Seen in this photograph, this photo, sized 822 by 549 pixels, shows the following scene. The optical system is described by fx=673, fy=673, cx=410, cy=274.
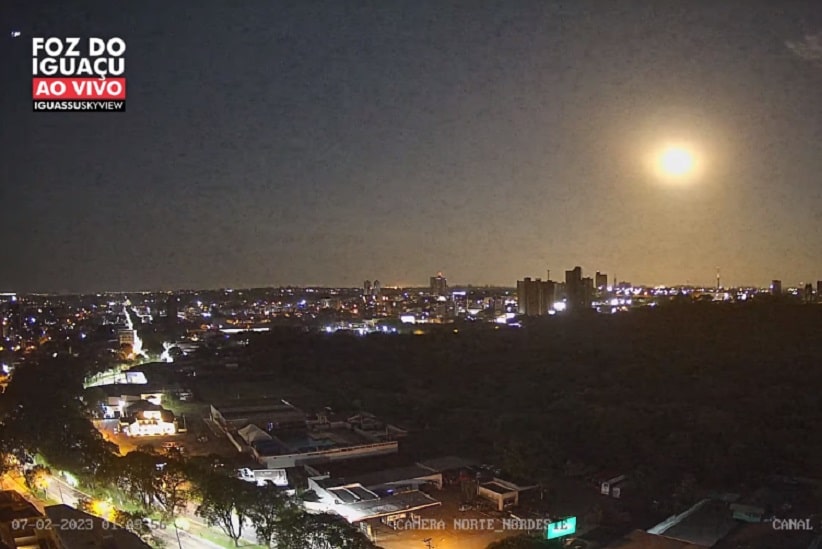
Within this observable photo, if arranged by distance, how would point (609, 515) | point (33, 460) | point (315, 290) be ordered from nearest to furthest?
point (609, 515)
point (33, 460)
point (315, 290)

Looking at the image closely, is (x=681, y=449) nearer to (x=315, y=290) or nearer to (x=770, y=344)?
(x=770, y=344)

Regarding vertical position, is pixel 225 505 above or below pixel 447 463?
above

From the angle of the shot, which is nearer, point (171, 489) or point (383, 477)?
point (171, 489)

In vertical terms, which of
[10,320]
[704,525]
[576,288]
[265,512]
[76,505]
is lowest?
[704,525]

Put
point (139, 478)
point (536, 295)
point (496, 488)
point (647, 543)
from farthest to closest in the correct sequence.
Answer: point (536, 295) < point (496, 488) < point (139, 478) < point (647, 543)

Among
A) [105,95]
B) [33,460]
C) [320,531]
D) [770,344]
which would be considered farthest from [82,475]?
[770,344]

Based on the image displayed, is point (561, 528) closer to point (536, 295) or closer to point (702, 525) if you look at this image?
point (702, 525)

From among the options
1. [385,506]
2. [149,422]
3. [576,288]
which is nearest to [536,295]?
[576,288]
